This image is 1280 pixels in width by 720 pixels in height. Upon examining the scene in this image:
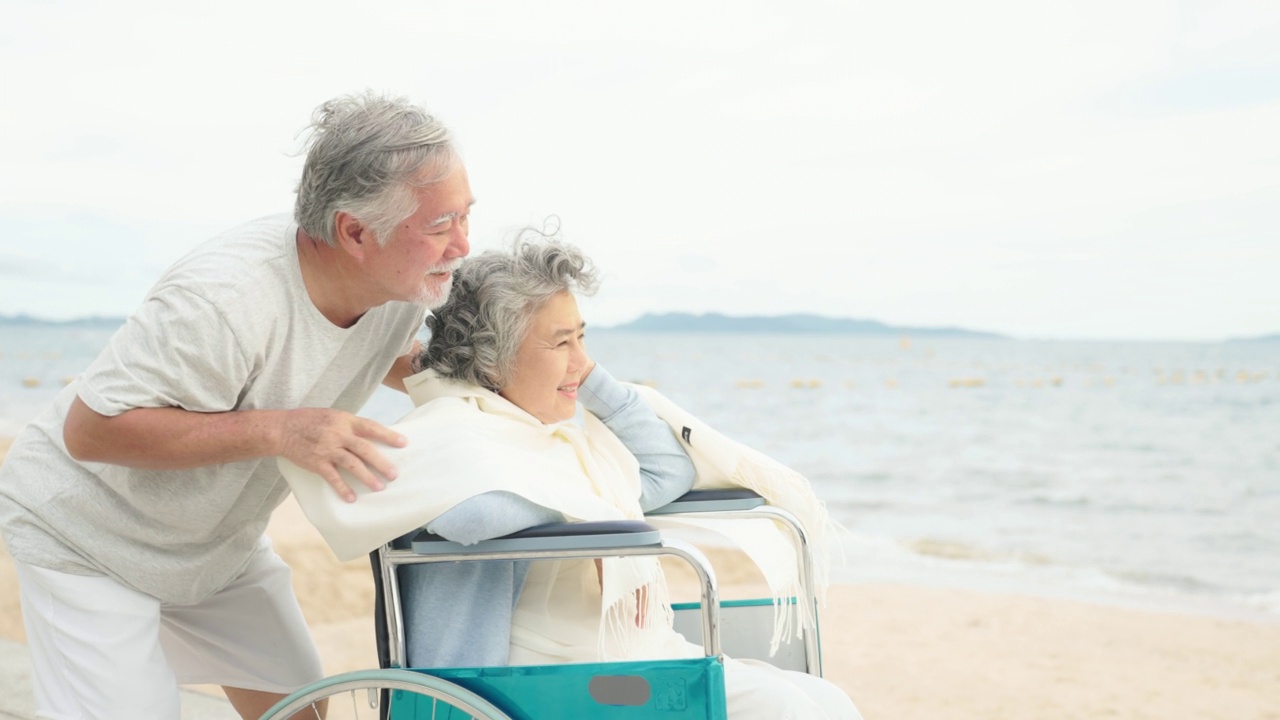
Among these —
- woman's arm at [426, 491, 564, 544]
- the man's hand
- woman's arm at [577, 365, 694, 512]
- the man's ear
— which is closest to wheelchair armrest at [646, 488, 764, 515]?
woman's arm at [577, 365, 694, 512]

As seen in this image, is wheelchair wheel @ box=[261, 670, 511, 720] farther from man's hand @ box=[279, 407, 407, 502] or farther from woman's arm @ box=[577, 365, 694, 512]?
woman's arm @ box=[577, 365, 694, 512]

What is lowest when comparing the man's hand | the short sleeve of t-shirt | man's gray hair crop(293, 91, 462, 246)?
the man's hand

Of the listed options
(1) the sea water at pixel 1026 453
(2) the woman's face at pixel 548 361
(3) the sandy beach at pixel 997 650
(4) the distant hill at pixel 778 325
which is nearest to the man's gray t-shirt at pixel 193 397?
(2) the woman's face at pixel 548 361

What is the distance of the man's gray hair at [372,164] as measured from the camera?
1.72m

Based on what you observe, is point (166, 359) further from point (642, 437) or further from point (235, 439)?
point (642, 437)

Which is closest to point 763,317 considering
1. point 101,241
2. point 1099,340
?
point 1099,340

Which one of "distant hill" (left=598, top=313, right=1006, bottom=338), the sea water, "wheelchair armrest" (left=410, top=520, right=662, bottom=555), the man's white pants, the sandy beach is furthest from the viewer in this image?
"distant hill" (left=598, top=313, right=1006, bottom=338)

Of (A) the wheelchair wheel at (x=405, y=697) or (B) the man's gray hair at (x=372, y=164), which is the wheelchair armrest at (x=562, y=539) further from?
(B) the man's gray hair at (x=372, y=164)

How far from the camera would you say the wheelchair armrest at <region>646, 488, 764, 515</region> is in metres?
2.16

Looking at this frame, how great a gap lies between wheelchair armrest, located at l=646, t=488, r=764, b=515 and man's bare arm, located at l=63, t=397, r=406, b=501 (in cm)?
66

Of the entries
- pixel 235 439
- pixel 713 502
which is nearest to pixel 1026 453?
pixel 713 502

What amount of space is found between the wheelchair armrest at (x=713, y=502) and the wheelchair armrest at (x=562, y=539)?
1.87ft

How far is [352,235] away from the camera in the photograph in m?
1.78

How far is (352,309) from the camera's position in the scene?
187 cm
